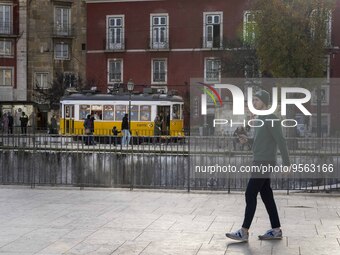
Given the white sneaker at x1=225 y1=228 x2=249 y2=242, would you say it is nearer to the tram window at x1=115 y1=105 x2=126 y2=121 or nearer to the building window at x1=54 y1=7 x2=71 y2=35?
the tram window at x1=115 y1=105 x2=126 y2=121

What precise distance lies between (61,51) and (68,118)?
17.0 metres

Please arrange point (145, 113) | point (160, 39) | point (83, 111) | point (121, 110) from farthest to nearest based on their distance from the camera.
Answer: point (160, 39), point (83, 111), point (121, 110), point (145, 113)

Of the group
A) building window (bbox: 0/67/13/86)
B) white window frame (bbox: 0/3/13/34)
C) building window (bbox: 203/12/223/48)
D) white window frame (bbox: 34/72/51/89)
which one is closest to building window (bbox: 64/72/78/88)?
white window frame (bbox: 34/72/51/89)

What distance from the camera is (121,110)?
36000 mm

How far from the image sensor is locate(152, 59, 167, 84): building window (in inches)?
1956

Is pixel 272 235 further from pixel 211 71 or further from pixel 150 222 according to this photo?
pixel 211 71

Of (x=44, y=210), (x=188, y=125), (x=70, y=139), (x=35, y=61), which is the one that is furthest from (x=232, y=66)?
(x=44, y=210)

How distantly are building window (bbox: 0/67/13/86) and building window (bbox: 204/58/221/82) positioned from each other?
15593mm

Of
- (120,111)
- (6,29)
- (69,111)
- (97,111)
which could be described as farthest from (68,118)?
(6,29)

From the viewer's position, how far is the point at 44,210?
11.1m

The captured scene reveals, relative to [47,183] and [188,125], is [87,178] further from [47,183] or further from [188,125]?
[188,125]

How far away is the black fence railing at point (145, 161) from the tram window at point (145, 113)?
810 inches

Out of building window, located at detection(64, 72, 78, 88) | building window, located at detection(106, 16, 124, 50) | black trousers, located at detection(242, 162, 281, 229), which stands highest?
building window, located at detection(106, 16, 124, 50)

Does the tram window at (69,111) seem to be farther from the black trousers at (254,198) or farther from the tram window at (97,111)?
the black trousers at (254,198)
